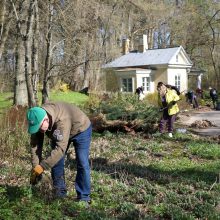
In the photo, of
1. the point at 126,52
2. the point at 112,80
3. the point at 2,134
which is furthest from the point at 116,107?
the point at 126,52

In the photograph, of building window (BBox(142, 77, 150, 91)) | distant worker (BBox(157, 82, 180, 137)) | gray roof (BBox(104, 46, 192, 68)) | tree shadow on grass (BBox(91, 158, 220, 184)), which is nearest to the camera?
tree shadow on grass (BBox(91, 158, 220, 184))

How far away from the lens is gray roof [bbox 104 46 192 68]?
129 ft

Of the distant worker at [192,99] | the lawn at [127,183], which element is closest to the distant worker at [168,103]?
the lawn at [127,183]

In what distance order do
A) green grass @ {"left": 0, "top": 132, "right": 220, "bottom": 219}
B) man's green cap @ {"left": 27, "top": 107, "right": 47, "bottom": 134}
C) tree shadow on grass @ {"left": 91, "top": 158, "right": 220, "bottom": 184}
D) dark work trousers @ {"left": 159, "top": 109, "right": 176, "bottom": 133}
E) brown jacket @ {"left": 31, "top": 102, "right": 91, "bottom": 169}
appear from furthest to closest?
dark work trousers @ {"left": 159, "top": 109, "right": 176, "bottom": 133}
tree shadow on grass @ {"left": 91, "top": 158, "right": 220, "bottom": 184}
green grass @ {"left": 0, "top": 132, "right": 220, "bottom": 219}
brown jacket @ {"left": 31, "top": 102, "right": 91, "bottom": 169}
man's green cap @ {"left": 27, "top": 107, "right": 47, "bottom": 134}

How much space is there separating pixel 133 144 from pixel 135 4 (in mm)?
36137

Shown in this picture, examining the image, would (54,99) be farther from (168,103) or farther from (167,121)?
(168,103)

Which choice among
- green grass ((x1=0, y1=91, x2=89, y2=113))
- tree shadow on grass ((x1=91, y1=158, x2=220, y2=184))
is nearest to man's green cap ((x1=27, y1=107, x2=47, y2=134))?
tree shadow on grass ((x1=91, y1=158, x2=220, y2=184))

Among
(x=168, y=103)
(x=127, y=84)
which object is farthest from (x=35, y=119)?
(x=127, y=84)

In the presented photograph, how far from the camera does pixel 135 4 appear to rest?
4594 cm

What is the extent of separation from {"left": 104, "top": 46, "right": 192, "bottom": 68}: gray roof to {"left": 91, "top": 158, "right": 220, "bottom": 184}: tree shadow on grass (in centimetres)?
3070

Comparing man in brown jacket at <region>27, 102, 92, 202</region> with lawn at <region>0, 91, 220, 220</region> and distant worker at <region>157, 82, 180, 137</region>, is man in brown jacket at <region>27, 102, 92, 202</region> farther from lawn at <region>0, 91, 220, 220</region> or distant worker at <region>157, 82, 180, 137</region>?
distant worker at <region>157, 82, 180, 137</region>

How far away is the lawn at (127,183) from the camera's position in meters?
5.61

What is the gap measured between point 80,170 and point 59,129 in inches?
35.6

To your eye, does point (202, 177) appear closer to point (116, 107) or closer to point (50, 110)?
point (50, 110)
